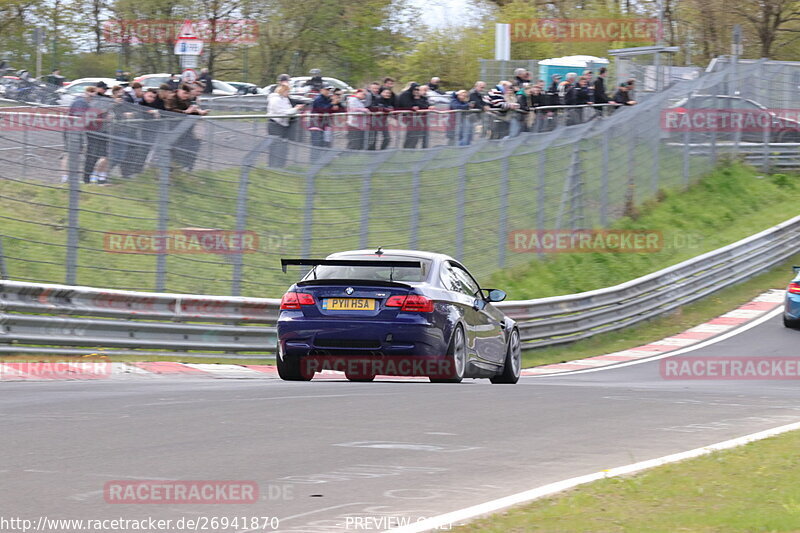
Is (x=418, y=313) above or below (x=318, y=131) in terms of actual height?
below

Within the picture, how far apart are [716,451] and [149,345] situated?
8416 millimetres

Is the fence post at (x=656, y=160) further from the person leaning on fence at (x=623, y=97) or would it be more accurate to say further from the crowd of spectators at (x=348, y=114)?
the crowd of spectators at (x=348, y=114)

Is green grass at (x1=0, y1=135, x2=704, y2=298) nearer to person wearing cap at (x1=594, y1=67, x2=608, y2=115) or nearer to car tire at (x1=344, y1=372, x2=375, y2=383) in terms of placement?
car tire at (x1=344, y1=372, x2=375, y2=383)

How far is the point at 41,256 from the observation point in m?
14.5

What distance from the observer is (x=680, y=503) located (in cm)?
637

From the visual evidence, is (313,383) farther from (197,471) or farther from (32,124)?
(197,471)

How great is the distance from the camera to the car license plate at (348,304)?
40.3 ft

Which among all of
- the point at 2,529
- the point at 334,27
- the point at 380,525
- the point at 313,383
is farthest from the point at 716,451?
the point at 334,27

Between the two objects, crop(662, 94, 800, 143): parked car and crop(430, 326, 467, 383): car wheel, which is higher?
crop(662, 94, 800, 143): parked car

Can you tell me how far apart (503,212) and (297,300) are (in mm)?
10906

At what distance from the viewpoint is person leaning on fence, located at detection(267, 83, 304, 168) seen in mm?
16906

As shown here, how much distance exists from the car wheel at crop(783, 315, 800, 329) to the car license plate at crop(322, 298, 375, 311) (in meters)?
13.3

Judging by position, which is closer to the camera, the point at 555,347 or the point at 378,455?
the point at 378,455

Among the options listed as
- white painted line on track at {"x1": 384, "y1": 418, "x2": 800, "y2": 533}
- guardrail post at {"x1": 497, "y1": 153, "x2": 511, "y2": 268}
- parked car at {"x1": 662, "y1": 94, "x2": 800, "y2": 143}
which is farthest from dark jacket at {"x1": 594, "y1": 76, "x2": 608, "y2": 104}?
white painted line on track at {"x1": 384, "y1": 418, "x2": 800, "y2": 533}
